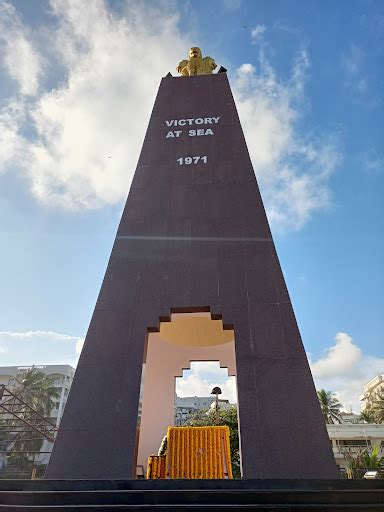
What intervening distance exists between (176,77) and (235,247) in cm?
568

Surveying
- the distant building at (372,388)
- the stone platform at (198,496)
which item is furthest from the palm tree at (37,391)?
the distant building at (372,388)

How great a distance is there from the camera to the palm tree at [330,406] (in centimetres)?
4367

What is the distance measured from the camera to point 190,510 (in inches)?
143

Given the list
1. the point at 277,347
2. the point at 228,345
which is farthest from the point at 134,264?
the point at 228,345

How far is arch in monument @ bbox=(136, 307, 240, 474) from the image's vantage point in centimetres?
945

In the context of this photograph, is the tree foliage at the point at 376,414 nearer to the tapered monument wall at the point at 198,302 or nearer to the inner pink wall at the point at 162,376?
the inner pink wall at the point at 162,376

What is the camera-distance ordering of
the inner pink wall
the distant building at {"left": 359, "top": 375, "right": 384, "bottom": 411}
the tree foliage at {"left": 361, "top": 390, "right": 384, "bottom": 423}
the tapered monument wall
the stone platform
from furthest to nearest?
the distant building at {"left": 359, "top": 375, "right": 384, "bottom": 411}
the tree foliage at {"left": 361, "top": 390, "right": 384, "bottom": 423}
the inner pink wall
the tapered monument wall
the stone platform

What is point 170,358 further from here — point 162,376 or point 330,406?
point 330,406

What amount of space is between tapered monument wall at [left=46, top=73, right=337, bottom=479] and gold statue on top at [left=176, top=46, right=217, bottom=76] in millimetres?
1874

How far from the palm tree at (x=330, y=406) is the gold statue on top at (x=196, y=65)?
41.8 metres

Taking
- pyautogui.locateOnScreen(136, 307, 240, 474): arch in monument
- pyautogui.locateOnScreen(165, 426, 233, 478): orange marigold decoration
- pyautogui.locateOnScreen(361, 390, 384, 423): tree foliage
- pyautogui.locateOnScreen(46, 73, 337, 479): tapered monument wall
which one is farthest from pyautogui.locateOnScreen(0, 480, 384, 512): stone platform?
pyautogui.locateOnScreen(361, 390, 384, 423): tree foliage

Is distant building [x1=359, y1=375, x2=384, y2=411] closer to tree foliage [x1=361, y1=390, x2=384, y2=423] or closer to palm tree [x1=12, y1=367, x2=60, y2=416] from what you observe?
tree foliage [x1=361, y1=390, x2=384, y2=423]

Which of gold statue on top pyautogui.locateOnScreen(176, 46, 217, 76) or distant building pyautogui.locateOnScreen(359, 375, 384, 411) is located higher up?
distant building pyautogui.locateOnScreen(359, 375, 384, 411)

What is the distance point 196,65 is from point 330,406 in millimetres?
44451
